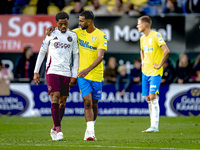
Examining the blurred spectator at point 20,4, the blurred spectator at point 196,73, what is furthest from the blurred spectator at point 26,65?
the blurred spectator at point 196,73

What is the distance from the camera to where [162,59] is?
8805 millimetres

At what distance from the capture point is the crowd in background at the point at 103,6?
16750 millimetres

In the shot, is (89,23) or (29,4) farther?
(29,4)

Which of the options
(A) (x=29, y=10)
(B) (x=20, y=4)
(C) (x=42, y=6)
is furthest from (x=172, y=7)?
→ (B) (x=20, y=4)

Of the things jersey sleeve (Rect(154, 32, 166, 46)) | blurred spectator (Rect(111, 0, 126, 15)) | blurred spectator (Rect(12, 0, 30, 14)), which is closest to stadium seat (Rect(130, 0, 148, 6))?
blurred spectator (Rect(111, 0, 126, 15))

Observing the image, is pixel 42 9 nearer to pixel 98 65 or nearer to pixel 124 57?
pixel 124 57

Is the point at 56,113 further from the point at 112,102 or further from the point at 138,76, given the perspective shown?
the point at 138,76

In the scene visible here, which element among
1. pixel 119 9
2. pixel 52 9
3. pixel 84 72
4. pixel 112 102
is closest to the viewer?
pixel 84 72

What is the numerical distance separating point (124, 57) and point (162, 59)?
30.8 feet

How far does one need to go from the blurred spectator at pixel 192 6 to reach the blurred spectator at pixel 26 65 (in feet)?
21.8

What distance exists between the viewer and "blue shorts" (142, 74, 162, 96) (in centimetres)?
888

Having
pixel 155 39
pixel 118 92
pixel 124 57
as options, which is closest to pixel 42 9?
pixel 124 57

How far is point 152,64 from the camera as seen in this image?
29.4ft

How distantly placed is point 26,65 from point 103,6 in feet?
15.8
